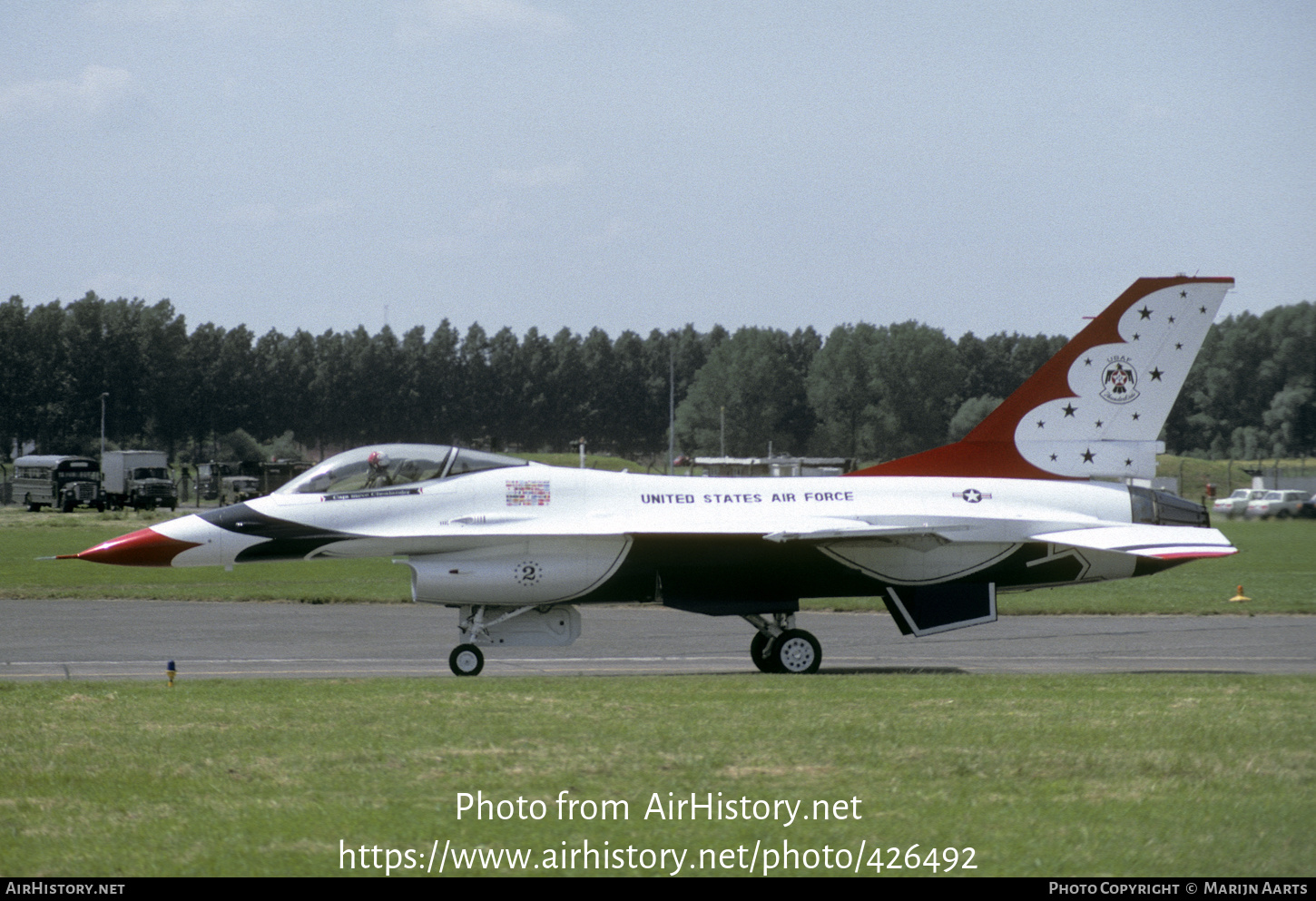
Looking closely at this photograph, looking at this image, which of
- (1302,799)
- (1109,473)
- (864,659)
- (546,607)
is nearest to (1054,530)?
(1109,473)

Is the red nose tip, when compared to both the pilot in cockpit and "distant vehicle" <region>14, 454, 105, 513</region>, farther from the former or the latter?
"distant vehicle" <region>14, 454, 105, 513</region>

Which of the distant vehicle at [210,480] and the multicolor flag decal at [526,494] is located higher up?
the distant vehicle at [210,480]

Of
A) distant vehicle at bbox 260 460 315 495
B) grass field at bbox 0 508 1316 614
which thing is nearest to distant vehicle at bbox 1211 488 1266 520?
grass field at bbox 0 508 1316 614

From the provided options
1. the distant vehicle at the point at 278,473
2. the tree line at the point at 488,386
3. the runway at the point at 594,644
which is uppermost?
the tree line at the point at 488,386

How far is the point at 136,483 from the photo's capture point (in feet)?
225

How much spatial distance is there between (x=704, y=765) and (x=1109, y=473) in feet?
32.1

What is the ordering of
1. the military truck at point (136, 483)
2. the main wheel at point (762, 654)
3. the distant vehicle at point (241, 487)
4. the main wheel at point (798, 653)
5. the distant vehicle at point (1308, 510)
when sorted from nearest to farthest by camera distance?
the main wheel at point (798, 653), the main wheel at point (762, 654), the distant vehicle at point (1308, 510), the military truck at point (136, 483), the distant vehicle at point (241, 487)

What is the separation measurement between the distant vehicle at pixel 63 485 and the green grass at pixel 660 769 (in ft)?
206

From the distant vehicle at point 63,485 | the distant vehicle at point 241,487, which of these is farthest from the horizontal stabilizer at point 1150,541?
the distant vehicle at point 63,485

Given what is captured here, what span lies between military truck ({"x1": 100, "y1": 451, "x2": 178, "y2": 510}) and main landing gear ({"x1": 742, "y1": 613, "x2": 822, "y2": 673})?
58887 millimetres

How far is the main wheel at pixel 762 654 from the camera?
50.9 feet

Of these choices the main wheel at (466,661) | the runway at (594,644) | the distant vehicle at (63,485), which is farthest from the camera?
the distant vehicle at (63,485)

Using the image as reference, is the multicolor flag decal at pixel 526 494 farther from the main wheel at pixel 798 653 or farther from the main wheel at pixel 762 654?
the main wheel at pixel 798 653
